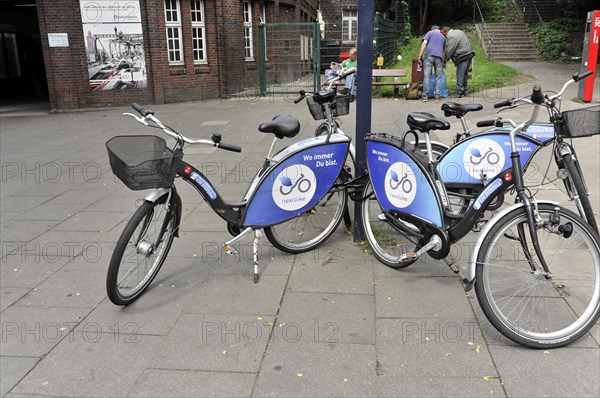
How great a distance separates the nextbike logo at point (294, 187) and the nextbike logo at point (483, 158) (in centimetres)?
129

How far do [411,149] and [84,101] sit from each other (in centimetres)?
1365

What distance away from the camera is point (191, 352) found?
121 inches

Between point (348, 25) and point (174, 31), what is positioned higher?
point (348, 25)

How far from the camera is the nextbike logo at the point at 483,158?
4320 mm

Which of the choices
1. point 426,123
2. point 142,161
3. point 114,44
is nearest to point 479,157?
point 426,123

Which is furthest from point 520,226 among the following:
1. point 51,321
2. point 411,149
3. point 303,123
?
point 303,123

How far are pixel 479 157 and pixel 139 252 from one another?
2.74 metres

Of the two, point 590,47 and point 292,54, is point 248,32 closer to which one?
point 292,54

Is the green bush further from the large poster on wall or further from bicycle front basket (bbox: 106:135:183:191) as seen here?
bicycle front basket (bbox: 106:135:183:191)

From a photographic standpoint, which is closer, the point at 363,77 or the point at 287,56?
the point at 363,77

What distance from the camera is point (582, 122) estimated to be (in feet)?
10.6

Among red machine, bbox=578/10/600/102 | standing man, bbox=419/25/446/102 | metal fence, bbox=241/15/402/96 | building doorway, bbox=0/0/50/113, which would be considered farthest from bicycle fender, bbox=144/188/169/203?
building doorway, bbox=0/0/50/113

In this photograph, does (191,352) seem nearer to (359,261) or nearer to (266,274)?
(266,274)

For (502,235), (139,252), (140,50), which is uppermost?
(140,50)
